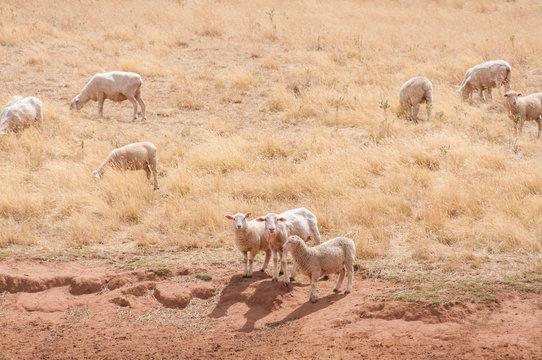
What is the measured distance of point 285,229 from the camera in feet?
27.2

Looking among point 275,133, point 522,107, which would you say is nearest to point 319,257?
point 275,133

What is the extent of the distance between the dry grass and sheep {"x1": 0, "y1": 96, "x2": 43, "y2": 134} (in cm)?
42

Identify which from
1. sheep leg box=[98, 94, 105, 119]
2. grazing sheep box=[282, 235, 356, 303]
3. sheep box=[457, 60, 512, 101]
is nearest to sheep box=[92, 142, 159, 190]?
sheep leg box=[98, 94, 105, 119]

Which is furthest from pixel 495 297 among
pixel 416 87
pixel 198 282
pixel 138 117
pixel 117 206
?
pixel 138 117

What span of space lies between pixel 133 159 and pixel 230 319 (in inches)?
211

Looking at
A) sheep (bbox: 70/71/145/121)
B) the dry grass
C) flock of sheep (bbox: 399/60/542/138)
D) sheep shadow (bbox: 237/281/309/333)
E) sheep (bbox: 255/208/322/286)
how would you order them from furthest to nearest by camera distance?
1. sheep (bbox: 70/71/145/121)
2. flock of sheep (bbox: 399/60/542/138)
3. the dry grass
4. sheep (bbox: 255/208/322/286)
5. sheep shadow (bbox: 237/281/309/333)

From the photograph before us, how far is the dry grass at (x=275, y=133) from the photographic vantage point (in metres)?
10.3

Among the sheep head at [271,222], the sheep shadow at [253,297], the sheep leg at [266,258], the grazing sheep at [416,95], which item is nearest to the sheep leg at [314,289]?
the sheep shadow at [253,297]

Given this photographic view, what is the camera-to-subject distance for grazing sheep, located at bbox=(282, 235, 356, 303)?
7.78 metres

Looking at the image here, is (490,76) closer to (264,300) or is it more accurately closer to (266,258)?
(266,258)

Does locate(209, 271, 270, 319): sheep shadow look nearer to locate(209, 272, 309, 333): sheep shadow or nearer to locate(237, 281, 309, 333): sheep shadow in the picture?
locate(209, 272, 309, 333): sheep shadow

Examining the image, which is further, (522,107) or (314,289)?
(522,107)

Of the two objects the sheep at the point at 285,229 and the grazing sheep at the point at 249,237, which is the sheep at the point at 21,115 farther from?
the sheep at the point at 285,229

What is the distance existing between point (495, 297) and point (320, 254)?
7.17ft
